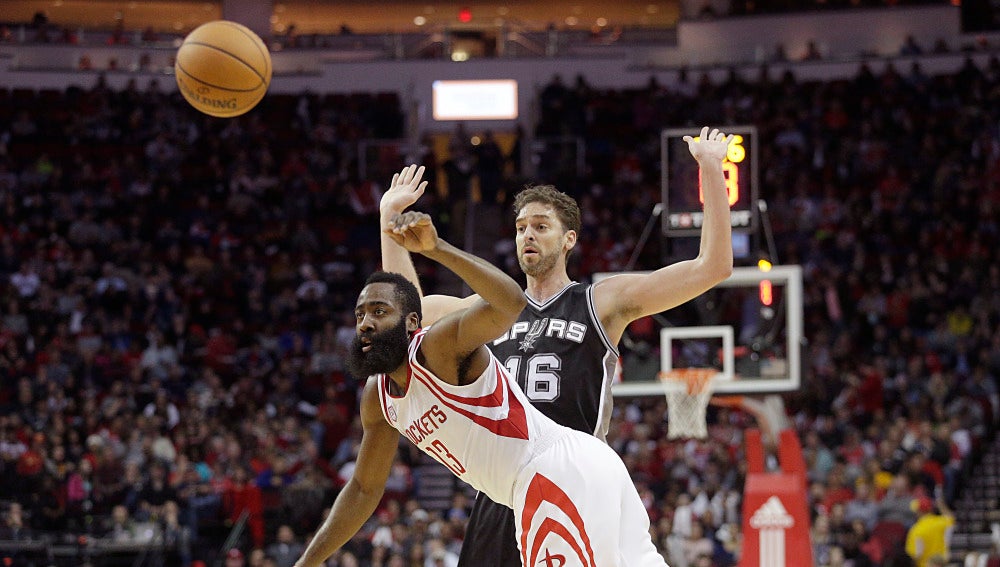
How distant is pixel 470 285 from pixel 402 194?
0.74 m

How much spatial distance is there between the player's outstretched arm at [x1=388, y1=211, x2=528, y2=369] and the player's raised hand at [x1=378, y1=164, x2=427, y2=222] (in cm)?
52

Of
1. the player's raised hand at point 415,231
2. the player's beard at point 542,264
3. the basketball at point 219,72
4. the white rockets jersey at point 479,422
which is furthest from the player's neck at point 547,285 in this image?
the basketball at point 219,72

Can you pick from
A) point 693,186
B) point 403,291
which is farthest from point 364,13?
point 403,291

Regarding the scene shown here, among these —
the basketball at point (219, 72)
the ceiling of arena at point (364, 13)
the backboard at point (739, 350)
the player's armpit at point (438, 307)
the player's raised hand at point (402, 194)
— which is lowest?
the backboard at point (739, 350)

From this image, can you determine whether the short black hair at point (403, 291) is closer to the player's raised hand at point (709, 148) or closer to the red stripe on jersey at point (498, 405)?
the red stripe on jersey at point (498, 405)

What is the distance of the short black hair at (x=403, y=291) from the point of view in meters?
4.63

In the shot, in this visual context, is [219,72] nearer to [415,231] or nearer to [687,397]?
[687,397]

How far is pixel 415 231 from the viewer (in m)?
4.12

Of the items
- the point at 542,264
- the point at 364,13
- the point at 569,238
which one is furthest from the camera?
the point at 364,13

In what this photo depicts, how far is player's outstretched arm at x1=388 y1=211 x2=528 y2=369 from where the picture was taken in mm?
4129

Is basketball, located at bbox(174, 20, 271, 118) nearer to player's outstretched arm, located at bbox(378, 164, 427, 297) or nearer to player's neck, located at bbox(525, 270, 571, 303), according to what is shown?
player's outstretched arm, located at bbox(378, 164, 427, 297)

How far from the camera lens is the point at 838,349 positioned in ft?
59.3

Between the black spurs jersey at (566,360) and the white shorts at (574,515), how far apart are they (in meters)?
0.37

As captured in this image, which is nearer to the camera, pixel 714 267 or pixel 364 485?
pixel 714 267
